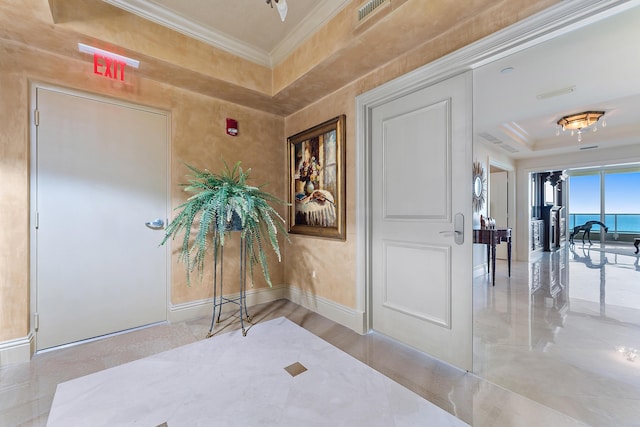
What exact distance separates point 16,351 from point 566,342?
4344 millimetres

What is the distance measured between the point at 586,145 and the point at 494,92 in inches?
144

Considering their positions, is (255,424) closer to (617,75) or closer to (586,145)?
(617,75)

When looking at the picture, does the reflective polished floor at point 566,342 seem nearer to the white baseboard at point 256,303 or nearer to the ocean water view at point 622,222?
the white baseboard at point 256,303

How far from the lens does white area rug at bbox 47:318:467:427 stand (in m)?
1.39

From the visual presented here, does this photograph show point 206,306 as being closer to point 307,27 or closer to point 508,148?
point 307,27

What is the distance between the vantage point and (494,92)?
10.4 ft

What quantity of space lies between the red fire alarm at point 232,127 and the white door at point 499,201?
5.78 meters

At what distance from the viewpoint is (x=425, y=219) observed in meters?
2.06

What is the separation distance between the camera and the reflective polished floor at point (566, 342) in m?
1.53

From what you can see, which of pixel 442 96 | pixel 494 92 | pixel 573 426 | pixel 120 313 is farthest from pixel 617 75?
pixel 120 313

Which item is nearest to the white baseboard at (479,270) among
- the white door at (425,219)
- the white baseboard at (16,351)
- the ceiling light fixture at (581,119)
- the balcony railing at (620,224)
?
the ceiling light fixture at (581,119)

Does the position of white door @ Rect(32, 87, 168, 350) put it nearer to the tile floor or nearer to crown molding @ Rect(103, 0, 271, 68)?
the tile floor

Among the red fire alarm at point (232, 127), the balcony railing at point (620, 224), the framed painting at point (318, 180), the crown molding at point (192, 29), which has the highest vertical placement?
the crown molding at point (192, 29)

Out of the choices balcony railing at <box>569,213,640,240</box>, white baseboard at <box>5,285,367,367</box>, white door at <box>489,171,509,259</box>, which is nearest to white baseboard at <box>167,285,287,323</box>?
white baseboard at <box>5,285,367,367</box>
